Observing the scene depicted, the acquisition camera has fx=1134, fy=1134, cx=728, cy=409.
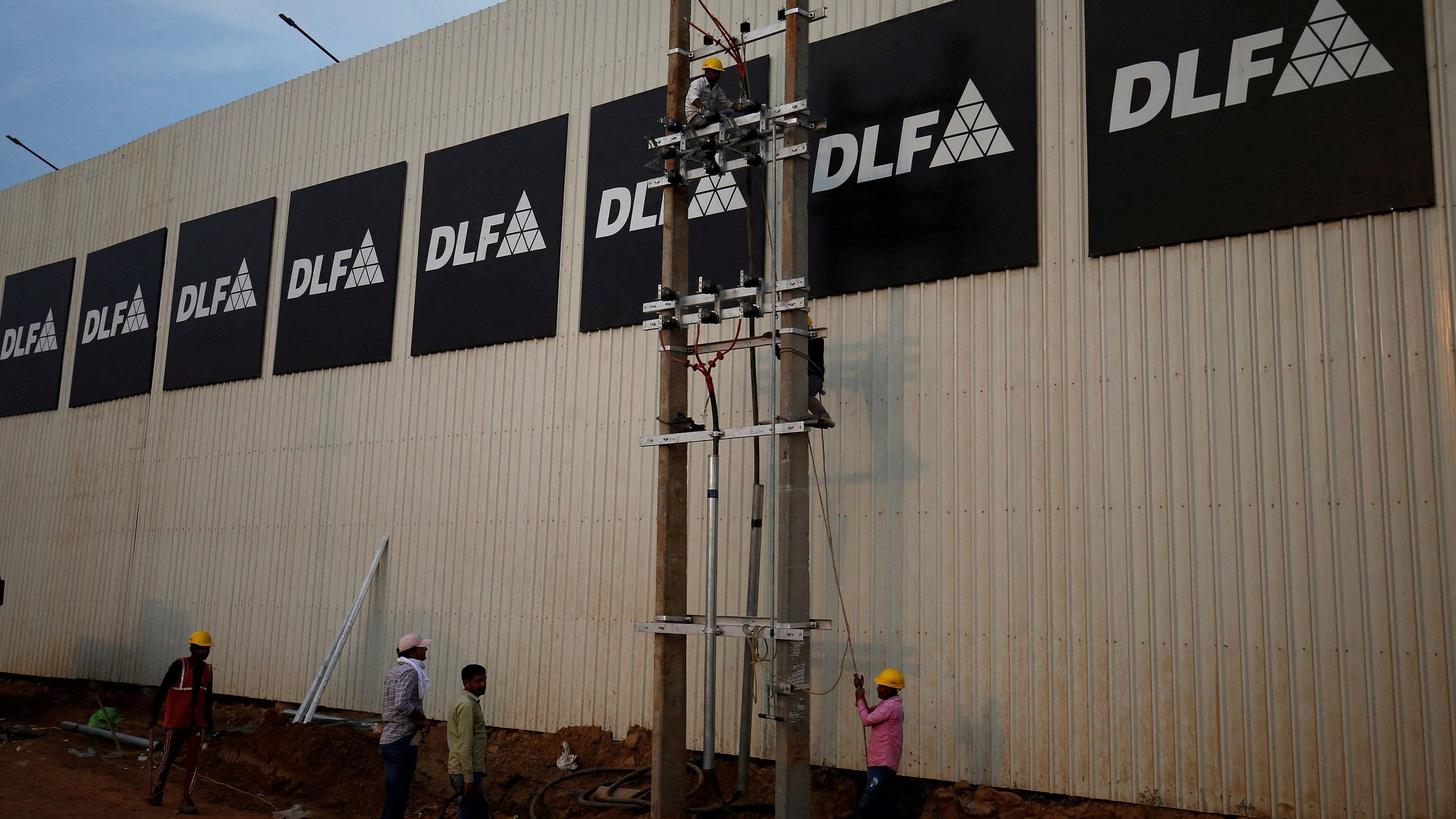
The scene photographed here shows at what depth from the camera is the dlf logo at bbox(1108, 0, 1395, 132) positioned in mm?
9695

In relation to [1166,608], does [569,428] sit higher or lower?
higher

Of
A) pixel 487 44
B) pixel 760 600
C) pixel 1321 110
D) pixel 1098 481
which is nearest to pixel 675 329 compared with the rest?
pixel 760 600

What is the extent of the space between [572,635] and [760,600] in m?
2.87

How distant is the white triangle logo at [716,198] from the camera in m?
13.1

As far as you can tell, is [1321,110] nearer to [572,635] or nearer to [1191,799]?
[1191,799]

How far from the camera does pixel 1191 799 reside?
948 centimetres

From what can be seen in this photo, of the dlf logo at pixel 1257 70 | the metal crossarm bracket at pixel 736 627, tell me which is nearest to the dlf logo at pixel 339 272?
the metal crossarm bracket at pixel 736 627

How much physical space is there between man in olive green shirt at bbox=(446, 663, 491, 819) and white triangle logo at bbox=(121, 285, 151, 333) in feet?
46.9

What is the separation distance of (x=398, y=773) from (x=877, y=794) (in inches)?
163

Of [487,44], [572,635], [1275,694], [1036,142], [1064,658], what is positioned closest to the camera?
[1275,694]

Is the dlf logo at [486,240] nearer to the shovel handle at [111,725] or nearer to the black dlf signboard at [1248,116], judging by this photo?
the black dlf signboard at [1248,116]

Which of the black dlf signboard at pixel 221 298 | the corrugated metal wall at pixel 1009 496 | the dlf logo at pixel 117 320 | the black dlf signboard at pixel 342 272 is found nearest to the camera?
the corrugated metal wall at pixel 1009 496

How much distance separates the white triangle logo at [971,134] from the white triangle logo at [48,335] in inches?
746

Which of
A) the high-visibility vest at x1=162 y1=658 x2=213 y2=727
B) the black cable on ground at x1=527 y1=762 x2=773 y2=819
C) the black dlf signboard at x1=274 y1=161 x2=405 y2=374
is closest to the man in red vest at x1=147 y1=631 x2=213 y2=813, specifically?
the high-visibility vest at x1=162 y1=658 x2=213 y2=727
